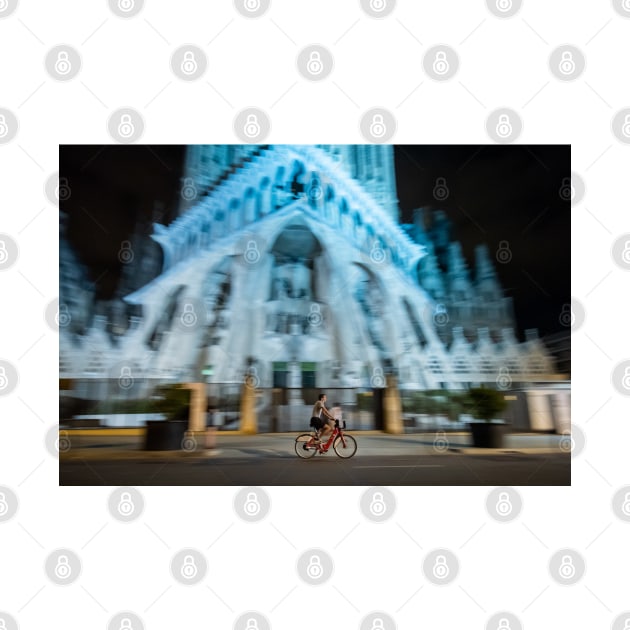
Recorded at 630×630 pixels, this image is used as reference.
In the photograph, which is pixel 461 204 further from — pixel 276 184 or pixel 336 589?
pixel 336 589

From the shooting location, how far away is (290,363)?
901 cm

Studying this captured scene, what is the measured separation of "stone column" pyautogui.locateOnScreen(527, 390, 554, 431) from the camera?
29.6 feet

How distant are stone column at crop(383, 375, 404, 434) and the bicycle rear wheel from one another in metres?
1.12

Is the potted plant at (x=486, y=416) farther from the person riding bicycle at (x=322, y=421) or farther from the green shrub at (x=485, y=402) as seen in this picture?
the person riding bicycle at (x=322, y=421)

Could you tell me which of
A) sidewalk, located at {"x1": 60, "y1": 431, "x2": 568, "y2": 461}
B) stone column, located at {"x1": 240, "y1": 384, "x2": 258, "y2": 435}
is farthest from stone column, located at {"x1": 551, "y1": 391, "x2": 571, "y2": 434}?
stone column, located at {"x1": 240, "y1": 384, "x2": 258, "y2": 435}

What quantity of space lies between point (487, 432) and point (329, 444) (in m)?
2.38

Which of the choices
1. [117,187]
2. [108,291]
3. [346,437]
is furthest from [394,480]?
[117,187]

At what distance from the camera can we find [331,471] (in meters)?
8.55

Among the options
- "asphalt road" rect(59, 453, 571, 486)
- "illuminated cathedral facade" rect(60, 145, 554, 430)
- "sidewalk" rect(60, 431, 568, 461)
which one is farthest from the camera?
"illuminated cathedral facade" rect(60, 145, 554, 430)

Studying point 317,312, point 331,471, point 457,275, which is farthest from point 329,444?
point 457,275

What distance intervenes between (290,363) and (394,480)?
2211mm

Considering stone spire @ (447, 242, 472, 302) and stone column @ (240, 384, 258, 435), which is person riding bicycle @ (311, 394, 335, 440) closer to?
Answer: stone column @ (240, 384, 258, 435)

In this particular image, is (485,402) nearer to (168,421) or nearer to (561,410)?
(561,410)

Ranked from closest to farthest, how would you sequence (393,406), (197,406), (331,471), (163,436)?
(331,471) < (163,436) < (197,406) < (393,406)
